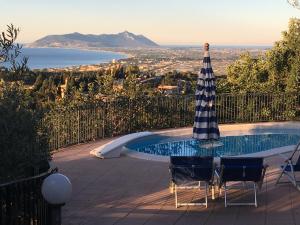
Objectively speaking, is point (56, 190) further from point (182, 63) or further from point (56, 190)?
point (182, 63)

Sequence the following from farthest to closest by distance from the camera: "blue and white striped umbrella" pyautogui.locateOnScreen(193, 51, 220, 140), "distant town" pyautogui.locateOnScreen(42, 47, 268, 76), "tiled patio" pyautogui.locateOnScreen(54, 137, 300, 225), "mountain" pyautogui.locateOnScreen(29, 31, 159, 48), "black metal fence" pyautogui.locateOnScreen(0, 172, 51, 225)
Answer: "mountain" pyautogui.locateOnScreen(29, 31, 159, 48) < "distant town" pyautogui.locateOnScreen(42, 47, 268, 76) < "blue and white striped umbrella" pyautogui.locateOnScreen(193, 51, 220, 140) < "tiled patio" pyautogui.locateOnScreen(54, 137, 300, 225) < "black metal fence" pyautogui.locateOnScreen(0, 172, 51, 225)

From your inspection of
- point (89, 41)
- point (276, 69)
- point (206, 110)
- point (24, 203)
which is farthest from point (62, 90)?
point (89, 41)

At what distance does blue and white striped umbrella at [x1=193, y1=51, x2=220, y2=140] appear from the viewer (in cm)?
1258

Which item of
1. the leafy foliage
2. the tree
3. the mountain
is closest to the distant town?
the leafy foliage

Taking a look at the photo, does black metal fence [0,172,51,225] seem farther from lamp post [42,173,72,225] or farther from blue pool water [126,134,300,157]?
blue pool water [126,134,300,157]

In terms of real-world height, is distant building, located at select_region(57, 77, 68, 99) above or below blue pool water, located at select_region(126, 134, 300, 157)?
above

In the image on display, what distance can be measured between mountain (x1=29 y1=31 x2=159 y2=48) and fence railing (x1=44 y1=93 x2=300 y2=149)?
4849 inches

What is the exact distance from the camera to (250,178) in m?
7.68

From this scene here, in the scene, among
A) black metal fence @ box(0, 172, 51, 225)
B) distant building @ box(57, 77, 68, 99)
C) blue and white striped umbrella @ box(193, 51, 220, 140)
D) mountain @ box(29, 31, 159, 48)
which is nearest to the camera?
black metal fence @ box(0, 172, 51, 225)

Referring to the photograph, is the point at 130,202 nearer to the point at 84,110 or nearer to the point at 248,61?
the point at 84,110

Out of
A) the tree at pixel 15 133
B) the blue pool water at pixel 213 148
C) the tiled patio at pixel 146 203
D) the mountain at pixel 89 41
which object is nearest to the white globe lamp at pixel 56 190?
the tree at pixel 15 133

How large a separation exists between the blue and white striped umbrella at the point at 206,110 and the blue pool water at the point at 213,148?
5.25ft

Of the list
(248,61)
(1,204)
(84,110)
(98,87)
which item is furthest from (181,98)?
(1,204)

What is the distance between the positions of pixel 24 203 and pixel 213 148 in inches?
367
